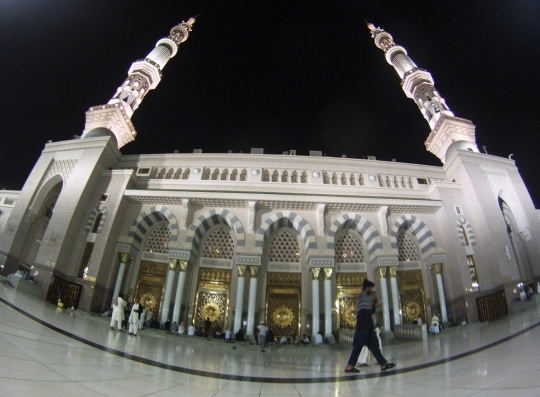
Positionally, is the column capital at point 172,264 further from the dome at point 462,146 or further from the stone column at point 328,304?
the dome at point 462,146

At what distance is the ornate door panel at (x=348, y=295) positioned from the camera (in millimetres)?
12383

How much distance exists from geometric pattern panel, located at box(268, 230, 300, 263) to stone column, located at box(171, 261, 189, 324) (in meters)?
3.75

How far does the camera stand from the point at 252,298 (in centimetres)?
1176

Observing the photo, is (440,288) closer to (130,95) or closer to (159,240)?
(159,240)

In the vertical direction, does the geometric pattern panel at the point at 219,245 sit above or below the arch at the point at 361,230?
below

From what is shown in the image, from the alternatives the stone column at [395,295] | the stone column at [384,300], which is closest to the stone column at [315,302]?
the stone column at [384,300]

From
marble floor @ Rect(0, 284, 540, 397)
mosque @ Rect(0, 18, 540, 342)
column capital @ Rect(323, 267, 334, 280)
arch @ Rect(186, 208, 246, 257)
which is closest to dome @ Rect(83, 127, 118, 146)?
mosque @ Rect(0, 18, 540, 342)

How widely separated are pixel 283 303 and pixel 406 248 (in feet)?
20.7

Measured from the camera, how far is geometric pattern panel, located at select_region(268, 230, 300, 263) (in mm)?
13289

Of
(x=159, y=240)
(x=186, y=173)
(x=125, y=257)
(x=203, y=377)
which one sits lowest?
(x=203, y=377)

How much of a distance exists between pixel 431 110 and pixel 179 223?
16.9m

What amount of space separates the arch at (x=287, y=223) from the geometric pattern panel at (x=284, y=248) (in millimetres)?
493

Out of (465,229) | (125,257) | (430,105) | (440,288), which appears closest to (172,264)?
(125,257)

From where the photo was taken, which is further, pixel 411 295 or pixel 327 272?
pixel 411 295
